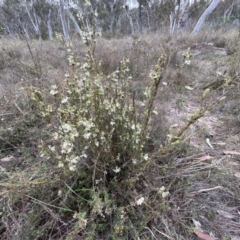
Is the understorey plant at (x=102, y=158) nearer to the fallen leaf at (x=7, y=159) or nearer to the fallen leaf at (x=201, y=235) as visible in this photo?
the fallen leaf at (x=201, y=235)

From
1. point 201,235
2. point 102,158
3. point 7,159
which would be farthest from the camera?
point 7,159

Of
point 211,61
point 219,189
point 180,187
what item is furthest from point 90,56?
point 211,61

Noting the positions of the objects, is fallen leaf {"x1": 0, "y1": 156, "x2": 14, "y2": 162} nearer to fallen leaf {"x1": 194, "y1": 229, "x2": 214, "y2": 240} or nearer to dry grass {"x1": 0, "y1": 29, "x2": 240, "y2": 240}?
dry grass {"x1": 0, "y1": 29, "x2": 240, "y2": 240}

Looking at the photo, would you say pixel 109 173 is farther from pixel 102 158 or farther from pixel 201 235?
pixel 201 235

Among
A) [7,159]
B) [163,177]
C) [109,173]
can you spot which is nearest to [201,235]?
[163,177]

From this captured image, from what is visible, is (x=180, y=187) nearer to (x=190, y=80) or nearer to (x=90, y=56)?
(x=90, y=56)

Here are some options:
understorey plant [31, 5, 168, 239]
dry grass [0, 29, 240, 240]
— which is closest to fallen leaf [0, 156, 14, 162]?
dry grass [0, 29, 240, 240]

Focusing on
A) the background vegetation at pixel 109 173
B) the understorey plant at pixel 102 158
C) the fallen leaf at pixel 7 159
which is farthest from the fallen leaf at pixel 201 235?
the fallen leaf at pixel 7 159

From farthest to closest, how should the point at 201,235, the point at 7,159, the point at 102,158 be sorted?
the point at 7,159
the point at 102,158
the point at 201,235

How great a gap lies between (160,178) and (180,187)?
154mm

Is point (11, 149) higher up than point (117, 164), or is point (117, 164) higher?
point (117, 164)

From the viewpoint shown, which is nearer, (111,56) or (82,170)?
(82,170)

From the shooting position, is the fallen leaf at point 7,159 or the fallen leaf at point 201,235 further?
the fallen leaf at point 7,159

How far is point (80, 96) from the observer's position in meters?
1.16
